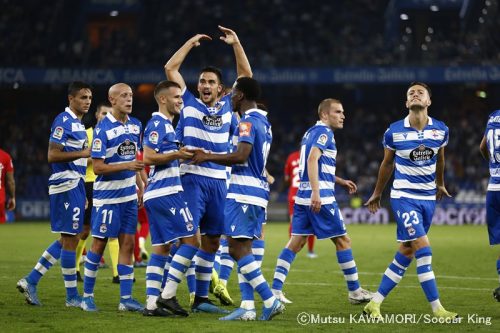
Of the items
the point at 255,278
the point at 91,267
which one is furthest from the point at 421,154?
the point at 91,267

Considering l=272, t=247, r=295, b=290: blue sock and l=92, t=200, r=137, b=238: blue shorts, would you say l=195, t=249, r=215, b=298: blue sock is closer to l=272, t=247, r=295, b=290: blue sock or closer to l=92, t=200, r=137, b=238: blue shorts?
l=92, t=200, r=137, b=238: blue shorts

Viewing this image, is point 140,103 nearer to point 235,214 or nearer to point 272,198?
point 272,198

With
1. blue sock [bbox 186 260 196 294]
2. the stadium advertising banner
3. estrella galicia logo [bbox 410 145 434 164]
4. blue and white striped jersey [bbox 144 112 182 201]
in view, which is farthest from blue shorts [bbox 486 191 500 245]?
the stadium advertising banner

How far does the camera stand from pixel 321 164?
1073 cm

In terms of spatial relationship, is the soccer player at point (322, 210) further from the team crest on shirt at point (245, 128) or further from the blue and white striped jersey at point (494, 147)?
the team crest on shirt at point (245, 128)

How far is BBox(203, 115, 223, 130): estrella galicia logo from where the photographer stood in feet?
31.0

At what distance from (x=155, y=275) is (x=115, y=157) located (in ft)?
4.86

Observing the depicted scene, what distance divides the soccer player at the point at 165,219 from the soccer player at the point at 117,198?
0.57 meters

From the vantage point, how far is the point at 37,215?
1328 inches

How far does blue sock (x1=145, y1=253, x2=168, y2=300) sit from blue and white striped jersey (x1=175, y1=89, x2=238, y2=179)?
3.24ft

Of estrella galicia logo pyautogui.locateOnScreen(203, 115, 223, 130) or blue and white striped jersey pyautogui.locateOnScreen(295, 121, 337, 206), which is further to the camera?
blue and white striped jersey pyautogui.locateOnScreen(295, 121, 337, 206)

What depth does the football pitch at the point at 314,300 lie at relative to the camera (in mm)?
8398

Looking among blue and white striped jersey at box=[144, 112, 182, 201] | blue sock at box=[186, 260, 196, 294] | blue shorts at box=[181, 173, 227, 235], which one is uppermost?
blue and white striped jersey at box=[144, 112, 182, 201]

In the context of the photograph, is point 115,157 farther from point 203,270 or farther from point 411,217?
point 411,217
